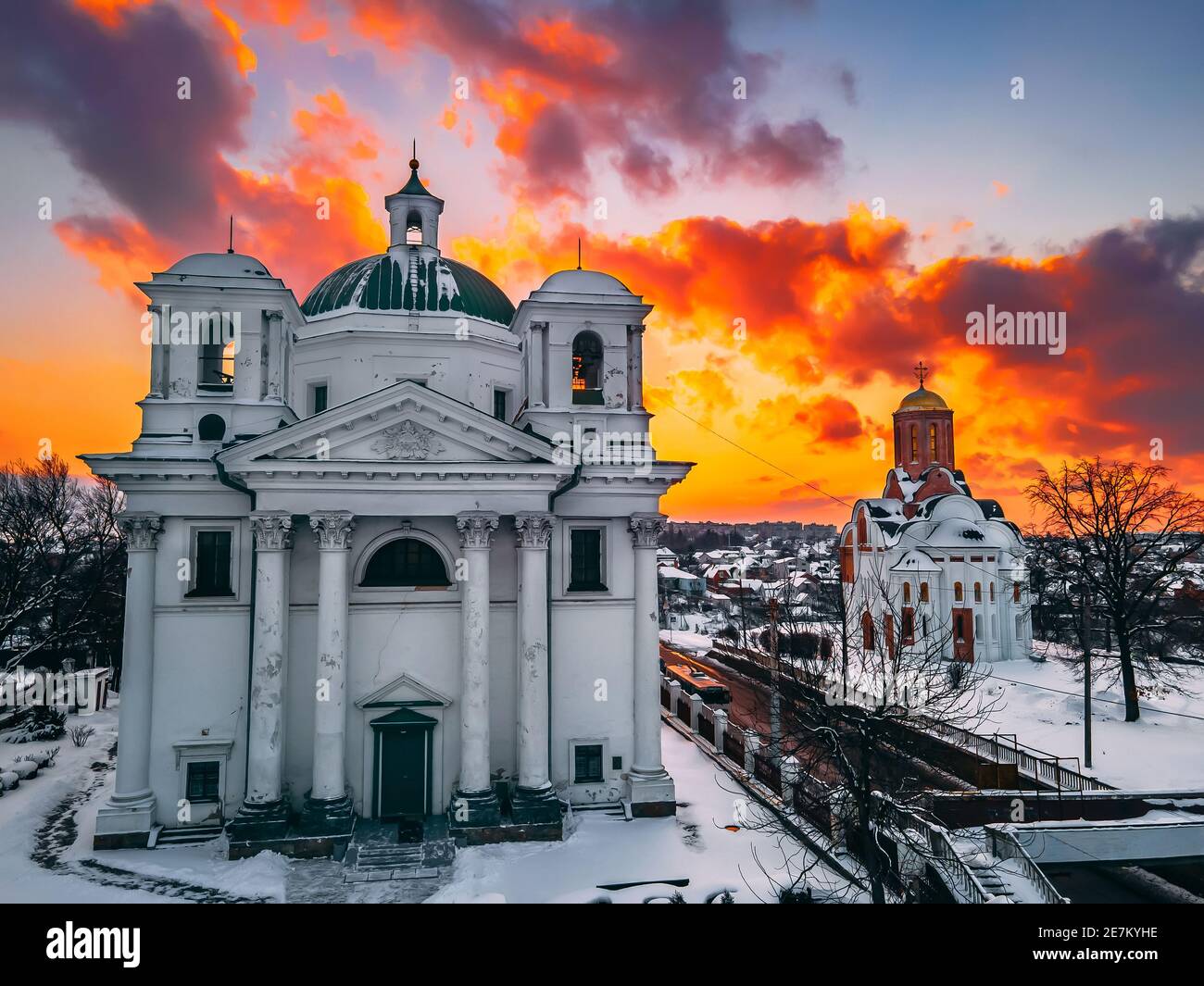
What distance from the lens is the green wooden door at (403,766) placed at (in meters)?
17.5

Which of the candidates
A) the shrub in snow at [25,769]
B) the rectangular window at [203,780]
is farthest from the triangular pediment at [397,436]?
the shrub in snow at [25,769]

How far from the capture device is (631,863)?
50.2ft

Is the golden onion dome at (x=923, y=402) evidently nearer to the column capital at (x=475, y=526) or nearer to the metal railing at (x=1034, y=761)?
the metal railing at (x=1034, y=761)

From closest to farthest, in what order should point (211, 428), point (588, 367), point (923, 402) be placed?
point (211, 428) < point (588, 367) < point (923, 402)

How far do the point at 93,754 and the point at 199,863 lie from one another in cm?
1106

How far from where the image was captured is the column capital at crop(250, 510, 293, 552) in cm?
1636

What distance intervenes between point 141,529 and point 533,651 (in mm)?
9632

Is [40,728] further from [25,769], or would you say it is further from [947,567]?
[947,567]

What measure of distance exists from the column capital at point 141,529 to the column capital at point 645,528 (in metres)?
11.5

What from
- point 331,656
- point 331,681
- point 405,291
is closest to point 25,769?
point 331,681

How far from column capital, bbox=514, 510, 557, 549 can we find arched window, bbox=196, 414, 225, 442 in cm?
768

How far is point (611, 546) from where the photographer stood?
19.2 m

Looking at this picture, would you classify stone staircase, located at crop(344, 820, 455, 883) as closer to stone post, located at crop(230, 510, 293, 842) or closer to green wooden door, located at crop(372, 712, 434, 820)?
green wooden door, located at crop(372, 712, 434, 820)
